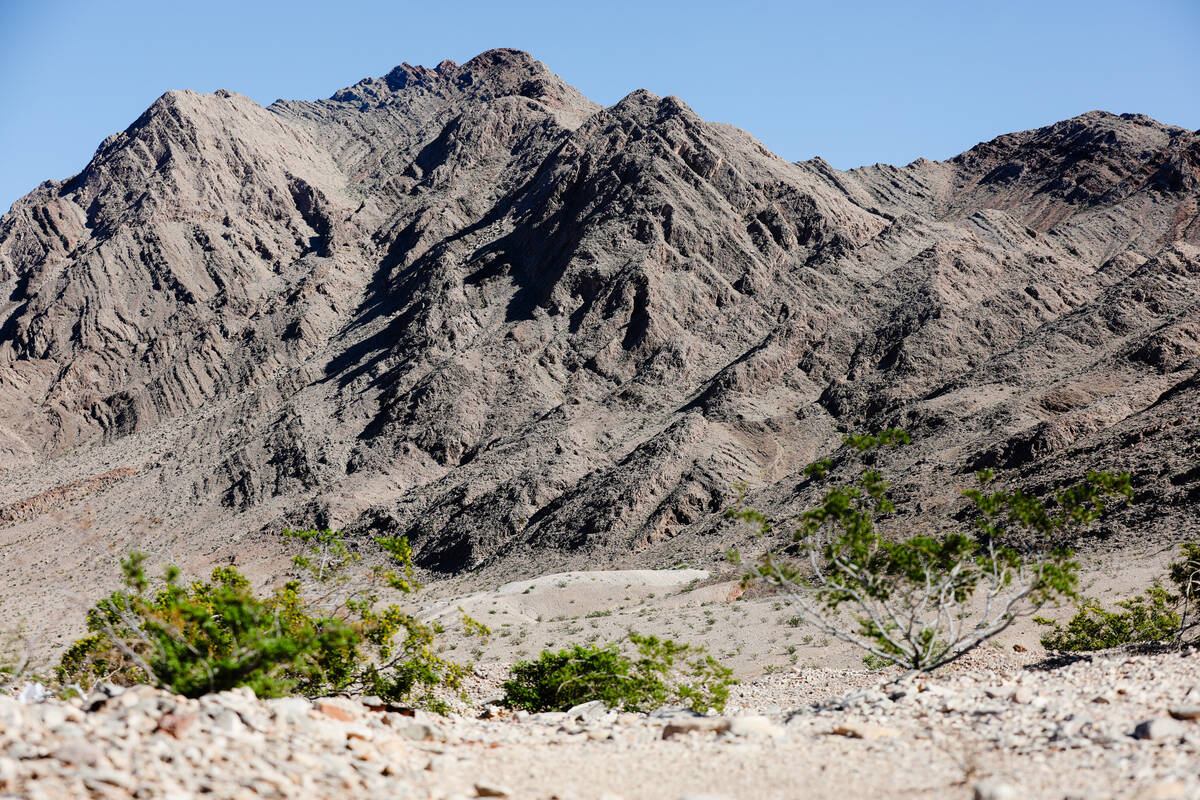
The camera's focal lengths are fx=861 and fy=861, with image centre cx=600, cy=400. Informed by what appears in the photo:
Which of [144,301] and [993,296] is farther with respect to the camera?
[144,301]

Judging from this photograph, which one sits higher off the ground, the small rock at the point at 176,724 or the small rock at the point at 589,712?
the small rock at the point at 176,724

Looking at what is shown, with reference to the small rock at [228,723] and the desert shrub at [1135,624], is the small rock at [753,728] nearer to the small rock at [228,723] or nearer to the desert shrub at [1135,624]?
the small rock at [228,723]

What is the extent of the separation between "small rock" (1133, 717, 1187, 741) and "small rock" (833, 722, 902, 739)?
8.55ft

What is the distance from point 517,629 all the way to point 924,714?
23.8 metres

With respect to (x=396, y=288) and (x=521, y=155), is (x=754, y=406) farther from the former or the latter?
(x=521, y=155)

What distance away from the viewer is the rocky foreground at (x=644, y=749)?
27.1 feet

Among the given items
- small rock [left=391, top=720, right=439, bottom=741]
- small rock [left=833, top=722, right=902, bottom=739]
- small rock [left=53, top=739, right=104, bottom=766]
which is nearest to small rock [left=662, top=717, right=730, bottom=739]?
small rock [left=833, top=722, right=902, bottom=739]

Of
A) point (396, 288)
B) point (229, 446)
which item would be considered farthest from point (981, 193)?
point (229, 446)

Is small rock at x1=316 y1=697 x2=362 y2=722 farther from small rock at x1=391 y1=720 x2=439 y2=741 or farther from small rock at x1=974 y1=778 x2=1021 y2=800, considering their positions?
small rock at x1=974 y1=778 x2=1021 y2=800

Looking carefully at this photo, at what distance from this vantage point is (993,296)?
6762 centimetres

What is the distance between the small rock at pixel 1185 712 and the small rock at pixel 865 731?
302 centimetres

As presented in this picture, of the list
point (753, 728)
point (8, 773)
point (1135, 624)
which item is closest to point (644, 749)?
point (753, 728)

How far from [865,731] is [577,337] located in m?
60.9

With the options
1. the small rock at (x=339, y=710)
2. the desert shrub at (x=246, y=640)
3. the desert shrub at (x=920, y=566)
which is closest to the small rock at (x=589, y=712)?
the desert shrub at (x=246, y=640)
